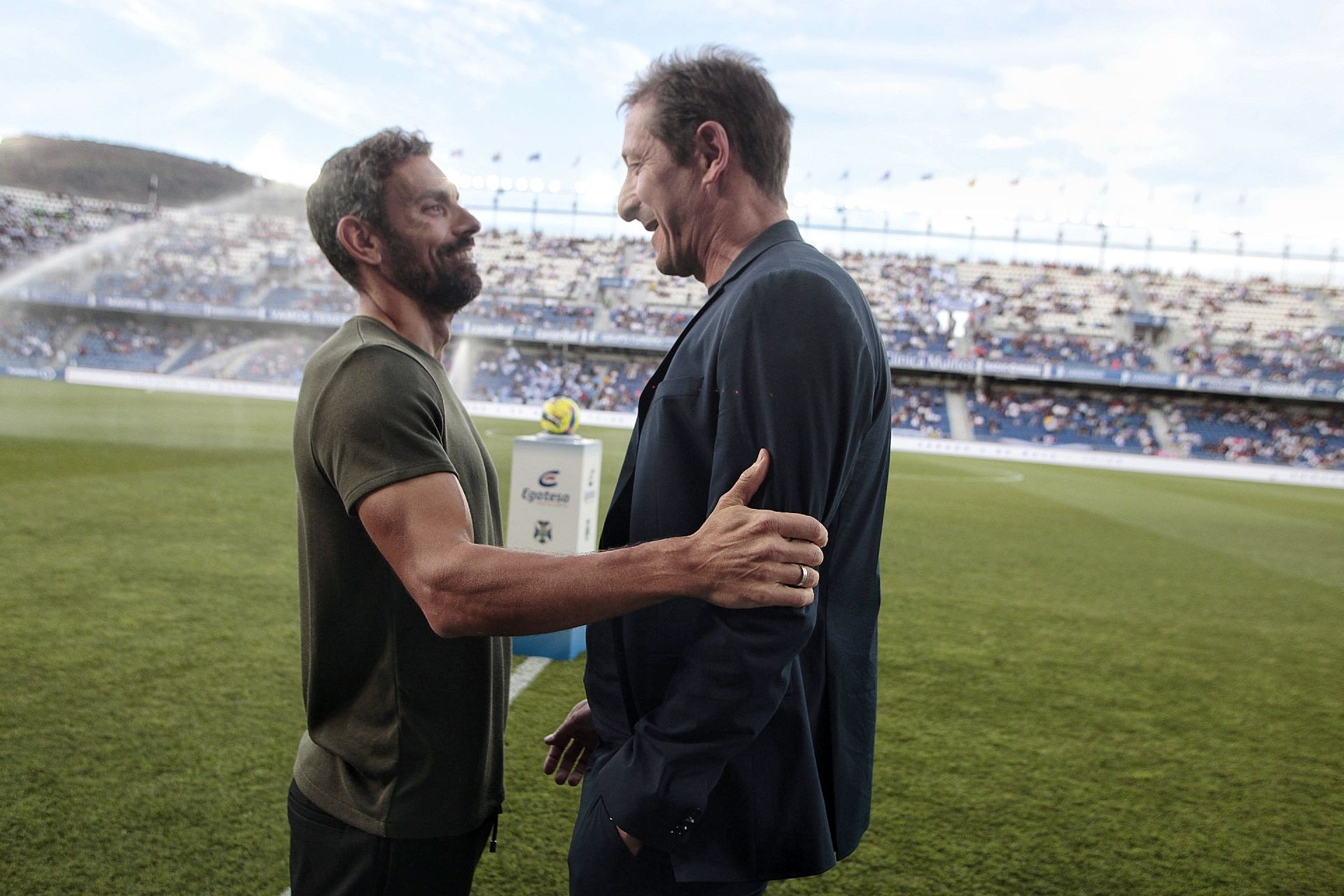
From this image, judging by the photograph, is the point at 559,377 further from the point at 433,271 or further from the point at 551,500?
the point at 433,271

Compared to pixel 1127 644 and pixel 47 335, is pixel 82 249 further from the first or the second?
pixel 1127 644

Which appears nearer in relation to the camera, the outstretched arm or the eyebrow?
the outstretched arm

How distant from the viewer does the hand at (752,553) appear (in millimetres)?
1392

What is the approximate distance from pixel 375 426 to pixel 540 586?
445 millimetres

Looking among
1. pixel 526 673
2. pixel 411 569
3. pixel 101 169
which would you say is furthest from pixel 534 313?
pixel 101 169

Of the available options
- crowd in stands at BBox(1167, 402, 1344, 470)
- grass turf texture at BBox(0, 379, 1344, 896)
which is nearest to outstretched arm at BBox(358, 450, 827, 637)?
grass turf texture at BBox(0, 379, 1344, 896)

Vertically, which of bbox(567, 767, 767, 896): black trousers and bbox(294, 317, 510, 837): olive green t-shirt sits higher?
bbox(294, 317, 510, 837): olive green t-shirt

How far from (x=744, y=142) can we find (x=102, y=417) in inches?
875

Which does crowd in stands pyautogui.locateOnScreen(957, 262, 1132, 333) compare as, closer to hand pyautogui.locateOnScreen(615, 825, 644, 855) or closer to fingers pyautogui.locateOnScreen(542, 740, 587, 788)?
fingers pyautogui.locateOnScreen(542, 740, 587, 788)

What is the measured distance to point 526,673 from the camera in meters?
5.64

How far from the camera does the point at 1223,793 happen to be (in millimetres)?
4586

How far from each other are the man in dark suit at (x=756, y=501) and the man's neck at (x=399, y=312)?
0.57 metres

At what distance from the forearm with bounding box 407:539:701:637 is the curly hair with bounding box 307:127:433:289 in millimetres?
845

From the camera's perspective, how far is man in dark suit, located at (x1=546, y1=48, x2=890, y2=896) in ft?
4.88
